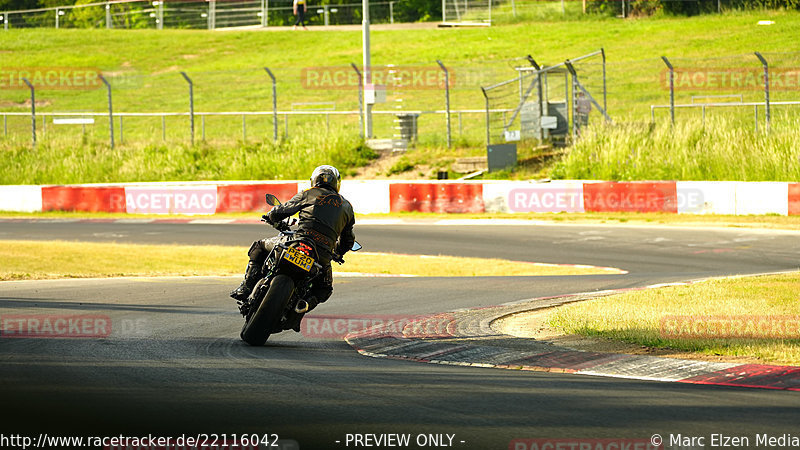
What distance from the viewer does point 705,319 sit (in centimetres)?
956

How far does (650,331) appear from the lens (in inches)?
352

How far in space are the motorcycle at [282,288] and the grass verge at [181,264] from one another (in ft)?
23.6

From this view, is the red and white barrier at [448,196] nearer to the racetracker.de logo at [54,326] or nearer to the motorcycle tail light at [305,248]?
the racetracker.de logo at [54,326]

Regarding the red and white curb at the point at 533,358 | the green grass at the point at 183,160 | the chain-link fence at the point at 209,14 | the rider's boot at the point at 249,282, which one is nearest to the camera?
the red and white curb at the point at 533,358

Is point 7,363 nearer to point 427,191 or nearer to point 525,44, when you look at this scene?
point 427,191

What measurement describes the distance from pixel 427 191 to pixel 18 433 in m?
20.1

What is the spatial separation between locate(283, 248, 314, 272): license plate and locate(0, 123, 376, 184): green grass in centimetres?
2085

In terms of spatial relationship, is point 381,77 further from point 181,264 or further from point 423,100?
point 181,264

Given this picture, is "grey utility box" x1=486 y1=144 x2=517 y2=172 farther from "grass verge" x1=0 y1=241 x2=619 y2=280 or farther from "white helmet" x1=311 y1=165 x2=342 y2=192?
"white helmet" x1=311 y1=165 x2=342 y2=192

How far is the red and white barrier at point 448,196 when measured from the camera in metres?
21.8

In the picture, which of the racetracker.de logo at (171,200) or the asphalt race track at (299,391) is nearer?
the asphalt race track at (299,391)

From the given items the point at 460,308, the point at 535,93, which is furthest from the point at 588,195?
the point at 460,308

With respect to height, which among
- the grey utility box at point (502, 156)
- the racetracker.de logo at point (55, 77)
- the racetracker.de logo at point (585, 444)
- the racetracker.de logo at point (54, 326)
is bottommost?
the racetracker.de logo at point (585, 444)

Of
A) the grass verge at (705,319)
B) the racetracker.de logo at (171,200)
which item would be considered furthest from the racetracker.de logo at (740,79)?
the grass verge at (705,319)
